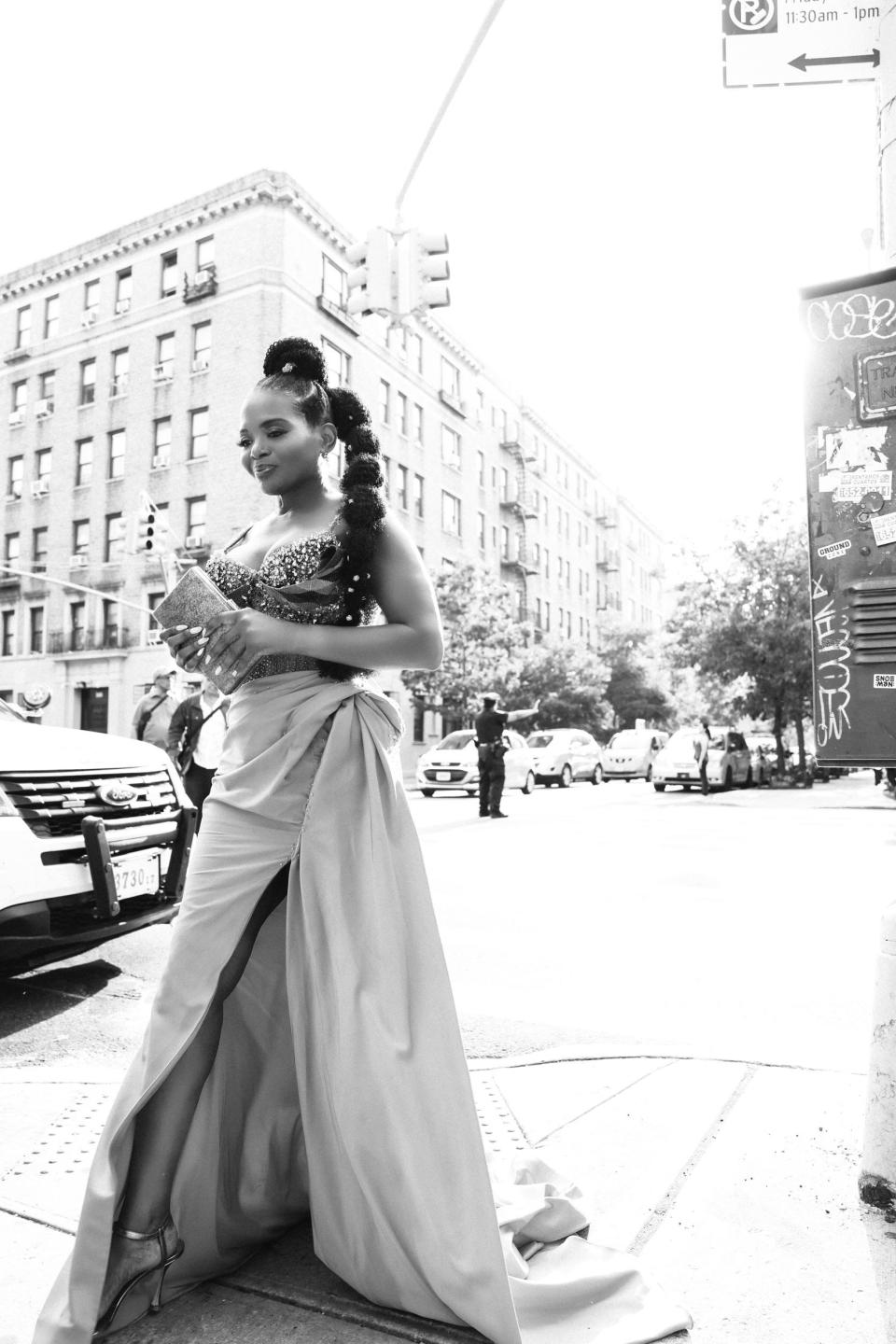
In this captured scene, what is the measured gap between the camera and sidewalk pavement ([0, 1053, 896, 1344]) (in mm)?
1928

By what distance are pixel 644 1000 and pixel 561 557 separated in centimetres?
5671

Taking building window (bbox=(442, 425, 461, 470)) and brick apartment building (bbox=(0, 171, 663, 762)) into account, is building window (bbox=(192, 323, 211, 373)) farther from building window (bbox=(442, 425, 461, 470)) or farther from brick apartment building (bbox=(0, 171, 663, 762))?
building window (bbox=(442, 425, 461, 470))

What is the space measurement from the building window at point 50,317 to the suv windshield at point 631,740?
26.8m

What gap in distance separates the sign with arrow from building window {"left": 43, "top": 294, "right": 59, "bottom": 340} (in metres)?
40.8

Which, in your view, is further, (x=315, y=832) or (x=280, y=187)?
(x=280, y=187)

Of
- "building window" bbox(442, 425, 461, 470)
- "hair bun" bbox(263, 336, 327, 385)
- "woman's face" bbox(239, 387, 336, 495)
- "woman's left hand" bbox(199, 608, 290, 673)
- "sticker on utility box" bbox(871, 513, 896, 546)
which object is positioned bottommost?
"woman's left hand" bbox(199, 608, 290, 673)

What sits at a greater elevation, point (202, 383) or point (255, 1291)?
point (202, 383)

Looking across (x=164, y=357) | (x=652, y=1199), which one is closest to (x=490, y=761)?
(x=652, y=1199)

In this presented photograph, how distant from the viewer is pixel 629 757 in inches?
1266

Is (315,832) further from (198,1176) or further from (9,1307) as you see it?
(9,1307)

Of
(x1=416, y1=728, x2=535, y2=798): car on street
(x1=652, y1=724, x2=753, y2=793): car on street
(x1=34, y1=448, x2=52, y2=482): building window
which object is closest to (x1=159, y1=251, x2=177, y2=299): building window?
(x1=34, y1=448, x2=52, y2=482): building window

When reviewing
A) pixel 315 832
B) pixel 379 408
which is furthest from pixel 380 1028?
pixel 379 408

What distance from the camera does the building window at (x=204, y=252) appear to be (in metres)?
35.2

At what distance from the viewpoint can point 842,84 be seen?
312cm
